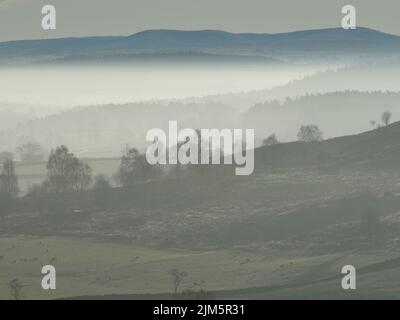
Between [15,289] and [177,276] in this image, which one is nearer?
[177,276]

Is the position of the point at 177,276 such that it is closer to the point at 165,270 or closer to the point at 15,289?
the point at 165,270

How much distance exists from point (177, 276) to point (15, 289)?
19.8 meters

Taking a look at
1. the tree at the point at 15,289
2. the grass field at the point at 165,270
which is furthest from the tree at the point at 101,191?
the tree at the point at 15,289

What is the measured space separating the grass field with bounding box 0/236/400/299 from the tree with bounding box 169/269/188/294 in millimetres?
939

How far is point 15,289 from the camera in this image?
106875mm

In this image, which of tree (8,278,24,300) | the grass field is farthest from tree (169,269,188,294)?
tree (8,278,24,300)

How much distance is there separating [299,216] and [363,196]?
44.3 feet

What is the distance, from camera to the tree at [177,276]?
105 meters

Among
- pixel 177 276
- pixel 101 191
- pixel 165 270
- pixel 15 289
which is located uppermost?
pixel 101 191

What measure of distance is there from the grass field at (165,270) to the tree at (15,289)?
0.84 meters

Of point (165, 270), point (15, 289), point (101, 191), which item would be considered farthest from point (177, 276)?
point (101, 191)

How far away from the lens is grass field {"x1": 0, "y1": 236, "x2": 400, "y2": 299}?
103188 mm

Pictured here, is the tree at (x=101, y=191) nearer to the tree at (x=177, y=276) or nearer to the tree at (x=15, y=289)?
the tree at (x=15, y=289)

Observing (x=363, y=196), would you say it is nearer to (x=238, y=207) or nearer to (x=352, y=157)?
(x=238, y=207)
